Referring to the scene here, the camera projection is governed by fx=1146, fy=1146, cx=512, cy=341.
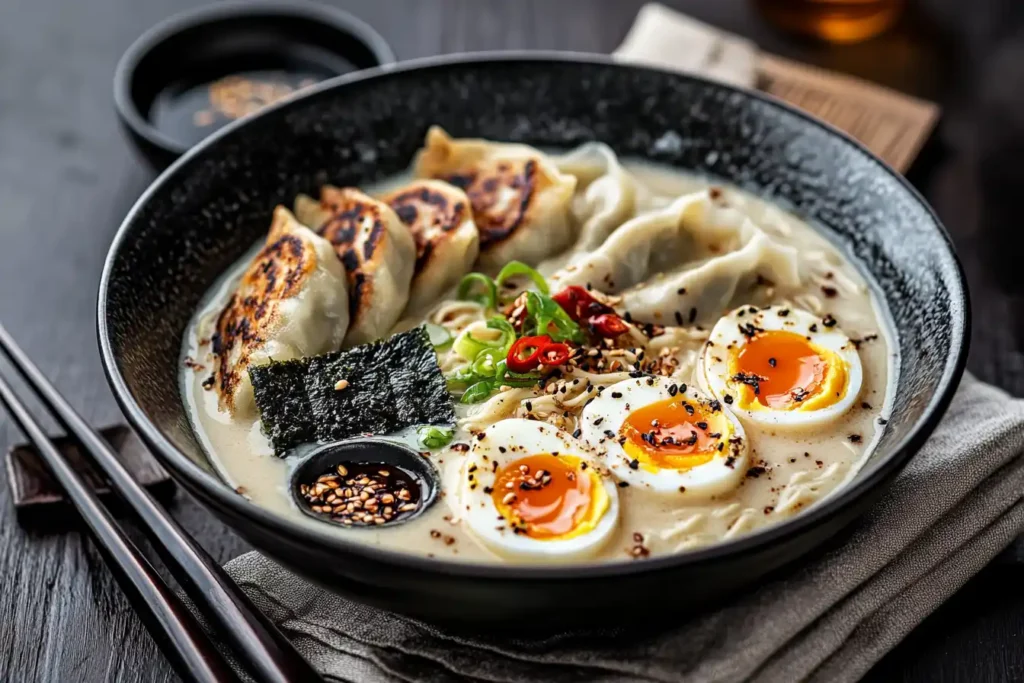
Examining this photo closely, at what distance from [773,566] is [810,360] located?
87cm

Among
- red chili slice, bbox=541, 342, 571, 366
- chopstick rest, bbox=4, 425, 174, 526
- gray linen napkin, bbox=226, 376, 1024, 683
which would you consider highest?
red chili slice, bbox=541, 342, 571, 366

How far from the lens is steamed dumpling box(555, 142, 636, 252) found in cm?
375

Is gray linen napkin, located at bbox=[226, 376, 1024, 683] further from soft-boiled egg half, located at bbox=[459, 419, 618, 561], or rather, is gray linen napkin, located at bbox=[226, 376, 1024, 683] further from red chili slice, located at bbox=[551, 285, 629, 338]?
red chili slice, located at bbox=[551, 285, 629, 338]

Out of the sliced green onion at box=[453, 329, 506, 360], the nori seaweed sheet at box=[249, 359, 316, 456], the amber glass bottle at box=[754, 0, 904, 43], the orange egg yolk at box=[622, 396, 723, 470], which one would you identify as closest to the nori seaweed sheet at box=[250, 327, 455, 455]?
the nori seaweed sheet at box=[249, 359, 316, 456]

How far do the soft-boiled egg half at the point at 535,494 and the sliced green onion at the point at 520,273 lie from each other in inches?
23.3

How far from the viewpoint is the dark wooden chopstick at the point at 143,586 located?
2512 millimetres

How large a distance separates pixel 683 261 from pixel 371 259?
104 centimetres

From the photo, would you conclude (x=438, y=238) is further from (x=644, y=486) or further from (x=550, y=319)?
(x=644, y=486)

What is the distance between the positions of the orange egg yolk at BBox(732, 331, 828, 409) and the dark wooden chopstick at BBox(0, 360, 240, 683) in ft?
5.06

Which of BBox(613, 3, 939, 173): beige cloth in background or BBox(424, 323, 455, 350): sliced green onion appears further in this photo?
BBox(613, 3, 939, 173): beige cloth in background

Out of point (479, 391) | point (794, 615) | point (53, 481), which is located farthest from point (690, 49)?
point (53, 481)

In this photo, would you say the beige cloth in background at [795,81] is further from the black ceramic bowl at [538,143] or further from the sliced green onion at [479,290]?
the sliced green onion at [479,290]

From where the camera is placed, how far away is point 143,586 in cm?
271

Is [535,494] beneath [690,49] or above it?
beneath
